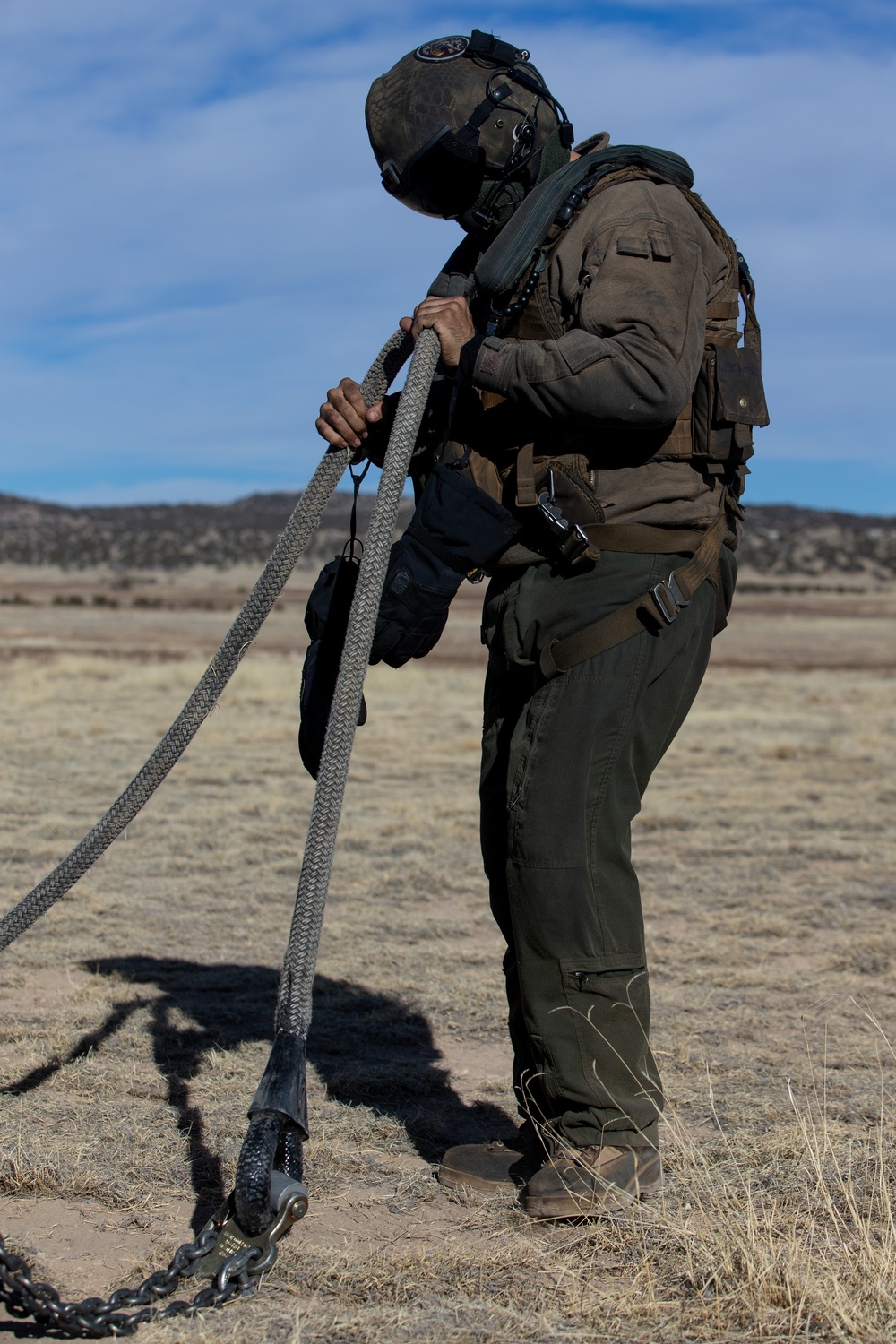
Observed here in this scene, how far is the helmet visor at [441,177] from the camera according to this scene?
2.95m

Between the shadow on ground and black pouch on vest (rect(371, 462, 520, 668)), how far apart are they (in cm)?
145

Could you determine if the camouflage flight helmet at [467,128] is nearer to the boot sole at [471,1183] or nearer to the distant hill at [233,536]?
the boot sole at [471,1183]

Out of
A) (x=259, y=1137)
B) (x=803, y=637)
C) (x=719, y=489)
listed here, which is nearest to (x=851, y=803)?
(x=719, y=489)

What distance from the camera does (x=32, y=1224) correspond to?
2906mm

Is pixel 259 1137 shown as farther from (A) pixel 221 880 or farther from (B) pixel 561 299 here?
(A) pixel 221 880

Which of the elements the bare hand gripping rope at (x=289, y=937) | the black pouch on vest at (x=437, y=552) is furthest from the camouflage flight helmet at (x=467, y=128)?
the black pouch on vest at (x=437, y=552)

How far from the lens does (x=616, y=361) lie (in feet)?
8.63

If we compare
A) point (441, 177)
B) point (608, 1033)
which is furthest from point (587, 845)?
point (441, 177)

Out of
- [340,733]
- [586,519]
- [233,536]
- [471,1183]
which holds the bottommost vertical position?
[471,1183]

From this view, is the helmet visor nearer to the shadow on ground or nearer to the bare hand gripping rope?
the bare hand gripping rope

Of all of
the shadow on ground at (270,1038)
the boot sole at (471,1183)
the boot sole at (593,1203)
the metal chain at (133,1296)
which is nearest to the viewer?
the metal chain at (133,1296)

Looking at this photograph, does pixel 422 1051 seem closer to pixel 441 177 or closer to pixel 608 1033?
pixel 608 1033

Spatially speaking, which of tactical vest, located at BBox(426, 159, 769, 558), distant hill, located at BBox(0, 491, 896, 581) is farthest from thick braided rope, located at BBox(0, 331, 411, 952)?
distant hill, located at BBox(0, 491, 896, 581)

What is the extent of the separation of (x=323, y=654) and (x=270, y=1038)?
74.5 inches
